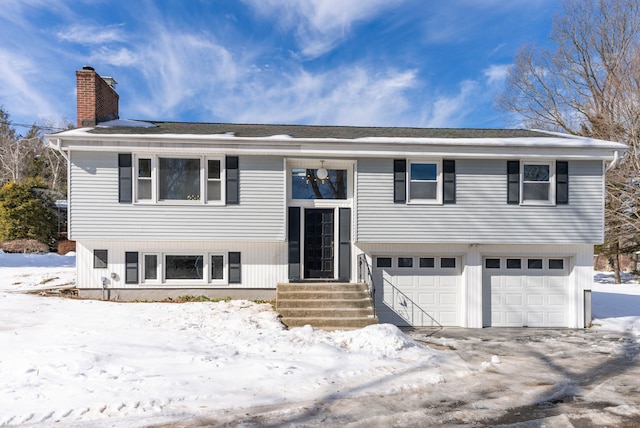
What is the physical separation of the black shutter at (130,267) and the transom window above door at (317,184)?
477 centimetres

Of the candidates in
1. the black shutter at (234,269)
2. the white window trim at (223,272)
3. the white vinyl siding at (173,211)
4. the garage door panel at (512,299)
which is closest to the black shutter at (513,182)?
the garage door panel at (512,299)

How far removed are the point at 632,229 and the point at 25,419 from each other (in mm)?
24770

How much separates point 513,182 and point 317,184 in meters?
5.56

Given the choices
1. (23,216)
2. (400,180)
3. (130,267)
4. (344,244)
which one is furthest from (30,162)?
(400,180)

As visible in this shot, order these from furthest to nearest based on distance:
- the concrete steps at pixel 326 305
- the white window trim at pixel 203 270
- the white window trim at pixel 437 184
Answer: the white window trim at pixel 203 270, the white window trim at pixel 437 184, the concrete steps at pixel 326 305

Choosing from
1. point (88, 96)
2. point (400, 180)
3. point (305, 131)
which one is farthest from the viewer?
point (305, 131)

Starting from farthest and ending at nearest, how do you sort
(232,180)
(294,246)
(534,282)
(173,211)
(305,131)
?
(305,131) → (534,282) → (294,246) → (232,180) → (173,211)

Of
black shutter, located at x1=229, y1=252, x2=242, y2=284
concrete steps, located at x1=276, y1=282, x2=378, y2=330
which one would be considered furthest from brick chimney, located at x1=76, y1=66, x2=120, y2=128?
concrete steps, located at x1=276, y1=282, x2=378, y2=330

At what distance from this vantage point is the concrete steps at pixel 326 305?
884cm

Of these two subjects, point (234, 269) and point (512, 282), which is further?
point (512, 282)

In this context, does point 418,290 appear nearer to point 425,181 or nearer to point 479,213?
point 479,213

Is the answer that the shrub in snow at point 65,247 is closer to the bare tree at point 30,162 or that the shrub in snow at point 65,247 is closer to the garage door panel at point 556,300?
the bare tree at point 30,162

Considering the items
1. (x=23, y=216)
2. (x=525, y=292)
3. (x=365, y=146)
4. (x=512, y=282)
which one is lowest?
(x=525, y=292)

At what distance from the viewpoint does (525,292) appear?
1102cm
